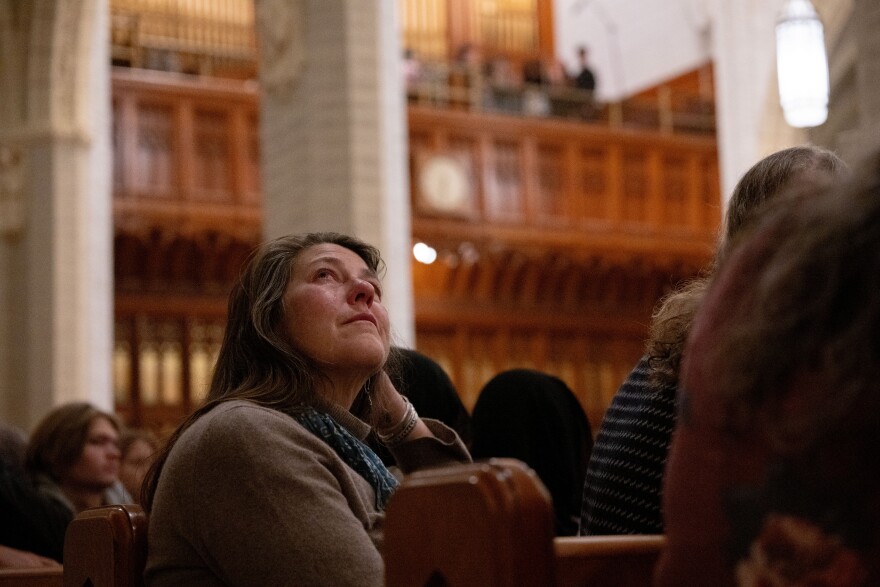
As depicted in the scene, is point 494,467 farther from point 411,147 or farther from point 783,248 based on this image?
point 411,147

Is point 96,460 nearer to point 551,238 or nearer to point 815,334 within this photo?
point 815,334

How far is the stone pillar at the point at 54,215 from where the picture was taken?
427 inches

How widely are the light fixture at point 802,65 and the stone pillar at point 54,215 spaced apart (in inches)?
241

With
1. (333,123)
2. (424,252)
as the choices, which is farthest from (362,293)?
(424,252)

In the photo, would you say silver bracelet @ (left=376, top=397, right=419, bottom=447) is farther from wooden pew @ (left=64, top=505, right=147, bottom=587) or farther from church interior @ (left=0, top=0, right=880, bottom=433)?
church interior @ (left=0, top=0, right=880, bottom=433)

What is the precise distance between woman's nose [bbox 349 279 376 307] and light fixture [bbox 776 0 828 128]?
4.60 meters

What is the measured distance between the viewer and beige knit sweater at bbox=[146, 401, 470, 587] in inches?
83.0

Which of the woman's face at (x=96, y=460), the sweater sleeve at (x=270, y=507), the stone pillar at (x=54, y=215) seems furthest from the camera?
the stone pillar at (x=54, y=215)

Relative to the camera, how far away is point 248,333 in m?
2.59

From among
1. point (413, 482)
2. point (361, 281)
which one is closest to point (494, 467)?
point (413, 482)

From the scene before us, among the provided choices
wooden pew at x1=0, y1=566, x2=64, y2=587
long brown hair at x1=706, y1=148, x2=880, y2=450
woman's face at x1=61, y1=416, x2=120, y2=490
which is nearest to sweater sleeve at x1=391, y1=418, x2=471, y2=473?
wooden pew at x1=0, y1=566, x2=64, y2=587

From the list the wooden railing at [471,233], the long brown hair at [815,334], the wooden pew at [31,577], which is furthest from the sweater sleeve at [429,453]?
the wooden railing at [471,233]

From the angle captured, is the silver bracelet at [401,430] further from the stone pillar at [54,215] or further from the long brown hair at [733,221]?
the stone pillar at [54,215]

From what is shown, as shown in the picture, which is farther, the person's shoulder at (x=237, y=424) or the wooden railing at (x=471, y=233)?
the wooden railing at (x=471, y=233)
